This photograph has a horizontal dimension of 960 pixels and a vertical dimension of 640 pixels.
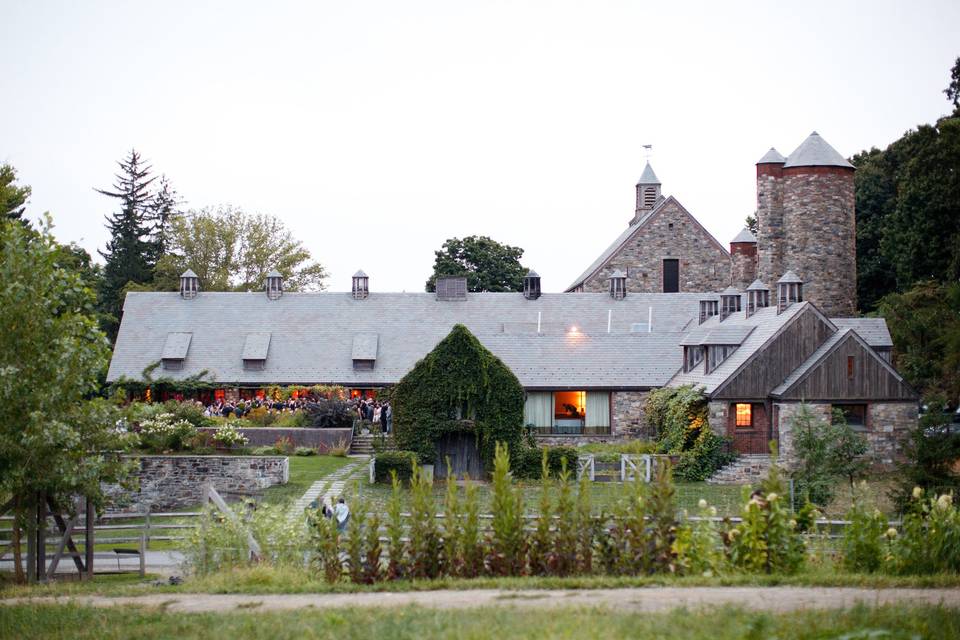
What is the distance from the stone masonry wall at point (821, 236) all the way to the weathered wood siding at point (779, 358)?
10.8 m

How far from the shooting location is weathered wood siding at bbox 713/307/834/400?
36875 mm

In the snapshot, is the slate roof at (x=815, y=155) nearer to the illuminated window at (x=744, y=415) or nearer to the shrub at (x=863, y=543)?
Answer: the illuminated window at (x=744, y=415)

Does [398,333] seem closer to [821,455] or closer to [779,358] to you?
[779,358]

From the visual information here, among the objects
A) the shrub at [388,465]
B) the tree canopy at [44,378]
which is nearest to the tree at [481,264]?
the shrub at [388,465]

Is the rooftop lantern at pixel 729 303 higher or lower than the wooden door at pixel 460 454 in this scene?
higher

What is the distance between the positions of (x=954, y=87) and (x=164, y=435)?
3358 centimetres

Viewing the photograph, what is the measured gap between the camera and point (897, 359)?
45.1 m

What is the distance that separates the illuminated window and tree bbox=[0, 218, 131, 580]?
78.4 ft

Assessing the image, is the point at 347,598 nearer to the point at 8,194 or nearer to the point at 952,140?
the point at 8,194

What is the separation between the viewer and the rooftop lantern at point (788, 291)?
39062 millimetres

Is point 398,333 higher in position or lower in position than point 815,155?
lower

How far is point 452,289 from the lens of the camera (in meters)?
51.6

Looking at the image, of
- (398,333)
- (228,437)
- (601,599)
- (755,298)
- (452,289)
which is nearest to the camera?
(601,599)

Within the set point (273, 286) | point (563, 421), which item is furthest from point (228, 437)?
point (273, 286)
